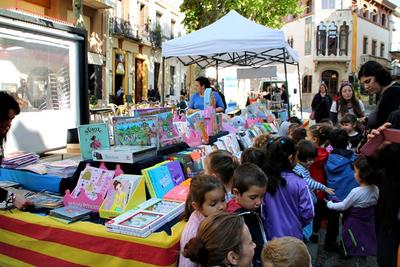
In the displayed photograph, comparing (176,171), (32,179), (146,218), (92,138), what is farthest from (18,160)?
(146,218)

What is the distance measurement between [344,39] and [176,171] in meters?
38.0

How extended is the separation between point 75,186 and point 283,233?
1606 millimetres

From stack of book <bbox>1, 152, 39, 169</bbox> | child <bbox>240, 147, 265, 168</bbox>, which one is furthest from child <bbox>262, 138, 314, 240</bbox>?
stack of book <bbox>1, 152, 39, 169</bbox>

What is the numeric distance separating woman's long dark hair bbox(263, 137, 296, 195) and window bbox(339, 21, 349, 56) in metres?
37.2

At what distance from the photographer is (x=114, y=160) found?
2.92 metres

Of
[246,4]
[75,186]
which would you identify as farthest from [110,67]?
[75,186]

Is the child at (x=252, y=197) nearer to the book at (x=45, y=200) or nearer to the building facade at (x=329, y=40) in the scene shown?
the book at (x=45, y=200)

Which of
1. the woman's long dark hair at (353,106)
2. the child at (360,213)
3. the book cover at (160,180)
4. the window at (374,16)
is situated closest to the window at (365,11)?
the window at (374,16)

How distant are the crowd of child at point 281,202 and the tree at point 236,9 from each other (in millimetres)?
13273

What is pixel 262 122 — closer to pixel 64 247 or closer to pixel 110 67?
pixel 64 247

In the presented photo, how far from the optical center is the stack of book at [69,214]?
245cm

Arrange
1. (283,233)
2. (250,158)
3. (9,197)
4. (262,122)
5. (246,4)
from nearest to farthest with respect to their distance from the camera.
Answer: (283,233) < (9,197) < (250,158) < (262,122) < (246,4)

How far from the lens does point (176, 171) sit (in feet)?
10.3

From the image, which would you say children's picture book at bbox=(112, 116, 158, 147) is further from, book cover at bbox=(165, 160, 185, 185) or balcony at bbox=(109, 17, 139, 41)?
balcony at bbox=(109, 17, 139, 41)
